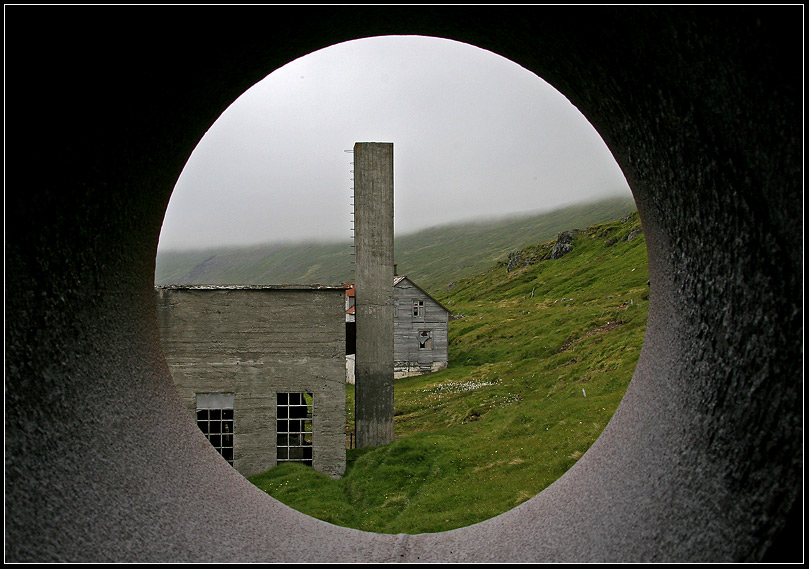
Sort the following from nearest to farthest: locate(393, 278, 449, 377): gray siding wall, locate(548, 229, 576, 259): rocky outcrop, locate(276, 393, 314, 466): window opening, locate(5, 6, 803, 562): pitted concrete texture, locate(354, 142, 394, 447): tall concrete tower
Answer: locate(5, 6, 803, 562): pitted concrete texture → locate(276, 393, 314, 466): window opening → locate(354, 142, 394, 447): tall concrete tower → locate(393, 278, 449, 377): gray siding wall → locate(548, 229, 576, 259): rocky outcrop

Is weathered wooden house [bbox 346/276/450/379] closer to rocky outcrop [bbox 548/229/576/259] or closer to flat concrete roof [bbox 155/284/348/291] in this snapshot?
flat concrete roof [bbox 155/284/348/291]

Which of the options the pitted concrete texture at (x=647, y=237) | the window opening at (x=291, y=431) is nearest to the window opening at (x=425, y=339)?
the window opening at (x=291, y=431)

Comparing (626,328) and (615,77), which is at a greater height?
(615,77)

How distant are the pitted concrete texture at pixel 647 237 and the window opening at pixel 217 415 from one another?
41.7 ft

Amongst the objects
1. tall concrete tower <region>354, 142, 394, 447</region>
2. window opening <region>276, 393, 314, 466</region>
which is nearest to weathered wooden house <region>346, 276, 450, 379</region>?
tall concrete tower <region>354, 142, 394, 447</region>

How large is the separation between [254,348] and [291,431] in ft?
9.67

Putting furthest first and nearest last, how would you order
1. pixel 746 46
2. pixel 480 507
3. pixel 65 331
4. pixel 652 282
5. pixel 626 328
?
1. pixel 626 328
2. pixel 480 507
3. pixel 652 282
4. pixel 65 331
5. pixel 746 46

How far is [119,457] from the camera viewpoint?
10.4 feet

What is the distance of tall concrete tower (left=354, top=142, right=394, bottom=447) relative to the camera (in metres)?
19.5

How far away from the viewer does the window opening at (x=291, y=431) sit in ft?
53.5

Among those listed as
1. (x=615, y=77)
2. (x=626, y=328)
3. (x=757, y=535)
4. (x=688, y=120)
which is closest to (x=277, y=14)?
(x=615, y=77)

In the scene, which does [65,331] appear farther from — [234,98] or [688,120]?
[688,120]

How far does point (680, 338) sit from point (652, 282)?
3.15ft

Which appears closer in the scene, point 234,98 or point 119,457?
point 119,457
